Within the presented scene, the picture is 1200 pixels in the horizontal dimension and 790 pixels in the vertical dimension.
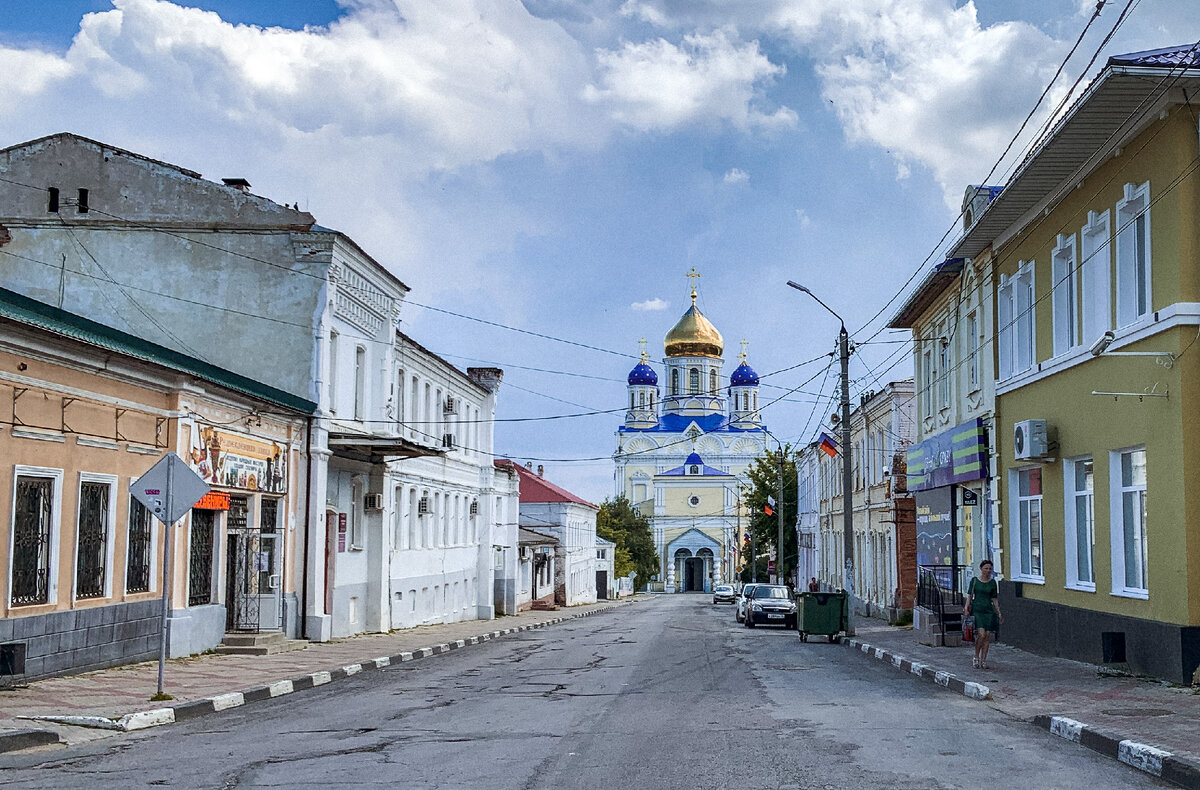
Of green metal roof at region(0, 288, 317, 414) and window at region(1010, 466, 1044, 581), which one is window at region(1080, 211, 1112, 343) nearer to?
window at region(1010, 466, 1044, 581)

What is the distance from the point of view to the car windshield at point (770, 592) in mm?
36869

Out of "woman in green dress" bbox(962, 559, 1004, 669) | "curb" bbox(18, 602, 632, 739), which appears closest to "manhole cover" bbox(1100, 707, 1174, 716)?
"woman in green dress" bbox(962, 559, 1004, 669)

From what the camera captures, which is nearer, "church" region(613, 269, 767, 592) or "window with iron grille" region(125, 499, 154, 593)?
"window with iron grille" region(125, 499, 154, 593)

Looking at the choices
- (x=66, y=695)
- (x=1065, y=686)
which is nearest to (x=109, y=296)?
(x=66, y=695)

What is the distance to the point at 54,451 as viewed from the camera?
15.6 m

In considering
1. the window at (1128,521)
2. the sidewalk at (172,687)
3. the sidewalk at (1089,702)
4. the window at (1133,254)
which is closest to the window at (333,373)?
the sidewalk at (172,687)

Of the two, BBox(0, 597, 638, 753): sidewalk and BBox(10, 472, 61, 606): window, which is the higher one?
BBox(10, 472, 61, 606): window

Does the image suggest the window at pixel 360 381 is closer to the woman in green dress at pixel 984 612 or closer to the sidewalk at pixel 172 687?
the sidewalk at pixel 172 687

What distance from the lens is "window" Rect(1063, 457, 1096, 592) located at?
59.8 feet

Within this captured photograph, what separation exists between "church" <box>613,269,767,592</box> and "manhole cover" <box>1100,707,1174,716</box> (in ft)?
356

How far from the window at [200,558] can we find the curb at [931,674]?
1153 centimetres

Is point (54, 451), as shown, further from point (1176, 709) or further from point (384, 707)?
point (1176, 709)

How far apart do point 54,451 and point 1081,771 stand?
12.6 metres

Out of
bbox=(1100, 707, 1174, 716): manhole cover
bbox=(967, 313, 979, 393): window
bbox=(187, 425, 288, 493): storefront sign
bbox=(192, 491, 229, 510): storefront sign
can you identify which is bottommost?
bbox=(1100, 707, 1174, 716): manhole cover
